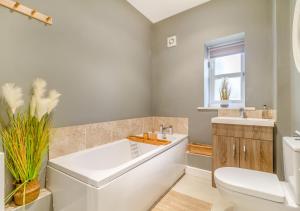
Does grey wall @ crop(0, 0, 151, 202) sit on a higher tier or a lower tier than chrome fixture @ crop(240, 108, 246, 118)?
higher

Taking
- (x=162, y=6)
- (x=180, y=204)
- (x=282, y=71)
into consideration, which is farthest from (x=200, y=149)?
(x=162, y=6)

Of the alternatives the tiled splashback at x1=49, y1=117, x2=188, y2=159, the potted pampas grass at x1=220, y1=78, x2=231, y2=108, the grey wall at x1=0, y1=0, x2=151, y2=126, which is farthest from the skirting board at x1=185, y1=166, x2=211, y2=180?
the grey wall at x1=0, y1=0, x2=151, y2=126

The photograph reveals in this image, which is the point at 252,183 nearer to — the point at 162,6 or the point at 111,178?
the point at 111,178

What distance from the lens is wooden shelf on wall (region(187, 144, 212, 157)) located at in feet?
7.41

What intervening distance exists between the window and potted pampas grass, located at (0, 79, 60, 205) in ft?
6.84

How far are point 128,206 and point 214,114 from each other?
1.62 m

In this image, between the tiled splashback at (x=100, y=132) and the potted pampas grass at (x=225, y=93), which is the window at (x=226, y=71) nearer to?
the potted pampas grass at (x=225, y=93)

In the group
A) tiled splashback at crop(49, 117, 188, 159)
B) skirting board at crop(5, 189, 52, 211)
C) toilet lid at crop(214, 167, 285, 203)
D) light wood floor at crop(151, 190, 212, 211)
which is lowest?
light wood floor at crop(151, 190, 212, 211)

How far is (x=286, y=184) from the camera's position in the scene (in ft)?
3.96

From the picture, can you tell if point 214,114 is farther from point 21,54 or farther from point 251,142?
point 21,54

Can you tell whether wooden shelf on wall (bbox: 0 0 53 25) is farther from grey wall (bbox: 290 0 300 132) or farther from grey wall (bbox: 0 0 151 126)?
grey wall (bbox: 290 0 300 132)

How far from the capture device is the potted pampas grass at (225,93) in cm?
221

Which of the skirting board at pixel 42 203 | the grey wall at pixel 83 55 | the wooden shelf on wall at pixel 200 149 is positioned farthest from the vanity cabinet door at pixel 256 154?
the skirting board at pixel 42 203

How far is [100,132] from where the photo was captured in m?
1.92
